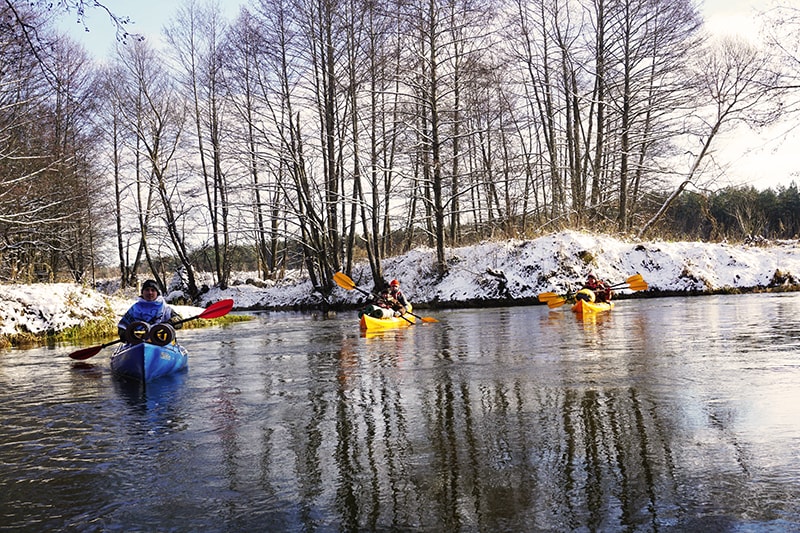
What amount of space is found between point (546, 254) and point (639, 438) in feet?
57.3

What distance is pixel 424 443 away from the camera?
4684 millimetres

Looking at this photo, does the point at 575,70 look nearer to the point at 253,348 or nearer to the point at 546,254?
the point at 546,254

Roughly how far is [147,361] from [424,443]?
4.71 metres

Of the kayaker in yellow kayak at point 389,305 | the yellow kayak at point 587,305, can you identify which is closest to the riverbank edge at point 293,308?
the yellow kayak at point 587,305

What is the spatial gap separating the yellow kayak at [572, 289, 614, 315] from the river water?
610 centimetres

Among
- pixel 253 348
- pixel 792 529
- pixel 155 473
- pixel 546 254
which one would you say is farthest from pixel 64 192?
pixel 792 529

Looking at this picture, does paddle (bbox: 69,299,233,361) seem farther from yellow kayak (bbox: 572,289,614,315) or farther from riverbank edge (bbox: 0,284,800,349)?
yellow kayak (bbox: 572,289,614,315)

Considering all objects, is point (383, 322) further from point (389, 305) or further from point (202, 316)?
point (202, 316)

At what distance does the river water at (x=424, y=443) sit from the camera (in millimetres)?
3396

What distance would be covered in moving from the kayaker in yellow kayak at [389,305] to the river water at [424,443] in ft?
14.6

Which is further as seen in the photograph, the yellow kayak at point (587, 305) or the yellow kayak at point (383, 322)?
the yellow kayak at point (587, 305)

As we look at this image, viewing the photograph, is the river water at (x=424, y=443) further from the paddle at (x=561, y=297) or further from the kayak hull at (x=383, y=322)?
the paddle at (x=561, y=297)

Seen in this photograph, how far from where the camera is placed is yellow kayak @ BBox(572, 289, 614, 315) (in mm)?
15906

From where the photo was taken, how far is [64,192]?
20625 millimetres
